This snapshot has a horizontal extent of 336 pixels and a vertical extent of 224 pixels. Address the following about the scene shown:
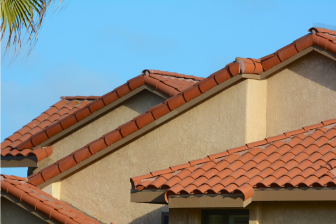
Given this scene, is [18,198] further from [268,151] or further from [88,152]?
[268,151]

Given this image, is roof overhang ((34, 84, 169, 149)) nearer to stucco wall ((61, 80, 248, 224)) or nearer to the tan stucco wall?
stucco wall ((61, 80, 248, 224))

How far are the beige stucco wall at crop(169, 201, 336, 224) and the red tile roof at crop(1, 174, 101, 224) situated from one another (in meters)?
3.82

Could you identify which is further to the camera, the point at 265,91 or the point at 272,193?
the point at 265,91

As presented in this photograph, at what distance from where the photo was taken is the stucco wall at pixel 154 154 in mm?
11164

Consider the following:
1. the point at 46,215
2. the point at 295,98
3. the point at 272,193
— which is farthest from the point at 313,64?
the point at 46,215

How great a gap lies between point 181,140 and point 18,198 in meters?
3.67

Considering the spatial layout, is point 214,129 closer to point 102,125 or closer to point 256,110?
point 256,110

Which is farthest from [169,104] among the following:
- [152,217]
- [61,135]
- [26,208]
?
[61,135]

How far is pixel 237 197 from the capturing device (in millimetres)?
8359

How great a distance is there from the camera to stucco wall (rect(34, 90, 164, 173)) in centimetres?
1392

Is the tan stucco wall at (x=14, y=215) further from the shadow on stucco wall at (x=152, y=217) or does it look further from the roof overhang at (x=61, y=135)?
the roof overhang at (x=61, y=135)

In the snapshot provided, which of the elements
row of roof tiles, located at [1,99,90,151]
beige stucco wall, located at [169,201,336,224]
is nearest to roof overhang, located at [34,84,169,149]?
row of roof tiles, located at [1,99,90,151]

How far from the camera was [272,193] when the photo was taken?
8.29 metres

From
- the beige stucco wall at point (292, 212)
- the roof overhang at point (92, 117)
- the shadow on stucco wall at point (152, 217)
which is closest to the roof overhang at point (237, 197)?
the beige stucco wall at point (292, 212)
